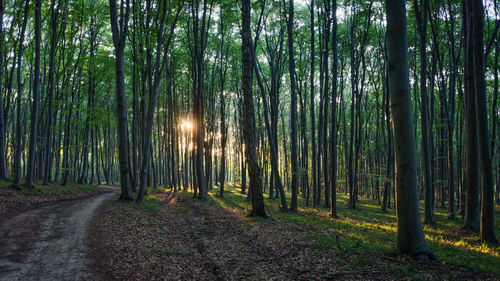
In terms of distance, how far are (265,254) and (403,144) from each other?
4834mm

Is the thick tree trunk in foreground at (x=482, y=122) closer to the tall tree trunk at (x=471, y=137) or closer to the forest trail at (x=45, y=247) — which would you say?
the tall tree trunk at (x=471, y=137)

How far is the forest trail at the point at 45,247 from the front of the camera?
5.69 meters

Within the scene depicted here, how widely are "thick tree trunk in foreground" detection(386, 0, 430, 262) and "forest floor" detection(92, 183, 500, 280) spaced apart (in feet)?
1.67

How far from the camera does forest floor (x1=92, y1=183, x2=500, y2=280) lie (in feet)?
19.8

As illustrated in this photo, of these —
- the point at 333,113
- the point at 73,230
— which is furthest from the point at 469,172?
the point at 73,230

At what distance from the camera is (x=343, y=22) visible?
2441 cm

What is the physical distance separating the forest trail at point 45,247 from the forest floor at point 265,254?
18.1 inches

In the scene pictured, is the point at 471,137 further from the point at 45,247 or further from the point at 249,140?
the point at 45,247

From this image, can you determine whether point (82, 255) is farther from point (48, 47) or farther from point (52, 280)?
point (48, 47)

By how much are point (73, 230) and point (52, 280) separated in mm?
4117

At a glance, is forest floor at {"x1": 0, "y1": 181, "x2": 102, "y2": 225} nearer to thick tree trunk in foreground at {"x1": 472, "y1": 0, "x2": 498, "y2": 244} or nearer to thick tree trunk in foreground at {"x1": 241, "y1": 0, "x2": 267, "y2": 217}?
thick tree trunk in foreground at {"x1": 241, "y1": 0, "x2": 267, "y2": 217}

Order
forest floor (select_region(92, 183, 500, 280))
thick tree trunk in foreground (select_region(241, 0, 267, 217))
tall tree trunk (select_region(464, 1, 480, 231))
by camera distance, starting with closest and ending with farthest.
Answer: forest floor (select_region(92, 183, 500, 280)) → tall tree trunk (select_region(464, 1, 480, 231)) → thick tree trunk in foreground (select_region(241, 0, 267, 217))

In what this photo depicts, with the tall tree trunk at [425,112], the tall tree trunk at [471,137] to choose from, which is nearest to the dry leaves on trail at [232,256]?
the tall tree trunk at [471,137]

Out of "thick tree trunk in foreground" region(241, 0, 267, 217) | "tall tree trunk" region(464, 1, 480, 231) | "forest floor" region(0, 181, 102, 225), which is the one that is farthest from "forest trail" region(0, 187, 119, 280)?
"tall tree trunk" region(464, 1, 480, 231)
